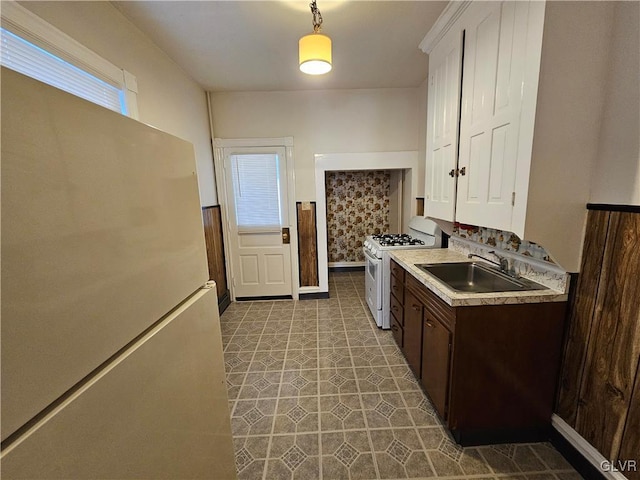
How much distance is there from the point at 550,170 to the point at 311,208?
9.07 ft

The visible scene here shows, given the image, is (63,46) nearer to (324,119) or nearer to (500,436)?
(324,119)

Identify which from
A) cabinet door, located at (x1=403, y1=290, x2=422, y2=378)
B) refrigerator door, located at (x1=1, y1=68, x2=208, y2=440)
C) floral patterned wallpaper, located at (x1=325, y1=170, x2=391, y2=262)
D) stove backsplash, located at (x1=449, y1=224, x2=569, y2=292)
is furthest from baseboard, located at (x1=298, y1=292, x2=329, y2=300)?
refrigerator door, located at (x1=1, y1=68, x2=208, y2=440)

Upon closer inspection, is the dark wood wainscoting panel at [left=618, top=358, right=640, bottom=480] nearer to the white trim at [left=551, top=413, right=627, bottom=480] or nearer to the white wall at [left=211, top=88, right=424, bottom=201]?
the white trim at [left=551, top=413, right=627, bottom=480]

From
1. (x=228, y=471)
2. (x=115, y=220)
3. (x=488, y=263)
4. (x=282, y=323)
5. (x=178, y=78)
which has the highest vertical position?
(x=178, y=78)

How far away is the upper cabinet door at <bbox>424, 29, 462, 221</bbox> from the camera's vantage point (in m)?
1.97

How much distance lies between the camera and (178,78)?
2.80 meters

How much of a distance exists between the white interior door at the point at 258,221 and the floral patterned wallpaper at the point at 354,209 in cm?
169

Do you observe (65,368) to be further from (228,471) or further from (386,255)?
(386,255)

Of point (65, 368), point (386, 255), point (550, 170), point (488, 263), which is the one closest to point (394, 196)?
point (386, 255)

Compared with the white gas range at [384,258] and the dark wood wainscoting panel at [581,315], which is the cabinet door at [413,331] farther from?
the dark wood wainscoting panel at [581,315]

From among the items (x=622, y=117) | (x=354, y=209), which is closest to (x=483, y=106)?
(x=622, y=117)

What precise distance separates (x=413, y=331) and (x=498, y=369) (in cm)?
67

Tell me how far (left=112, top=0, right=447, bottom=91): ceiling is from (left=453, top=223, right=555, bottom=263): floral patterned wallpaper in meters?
1.74

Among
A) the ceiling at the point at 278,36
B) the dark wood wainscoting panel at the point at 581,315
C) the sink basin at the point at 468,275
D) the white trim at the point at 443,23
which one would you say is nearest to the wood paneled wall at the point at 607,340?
the dark wood wainscoting panel at the point at 581,315
